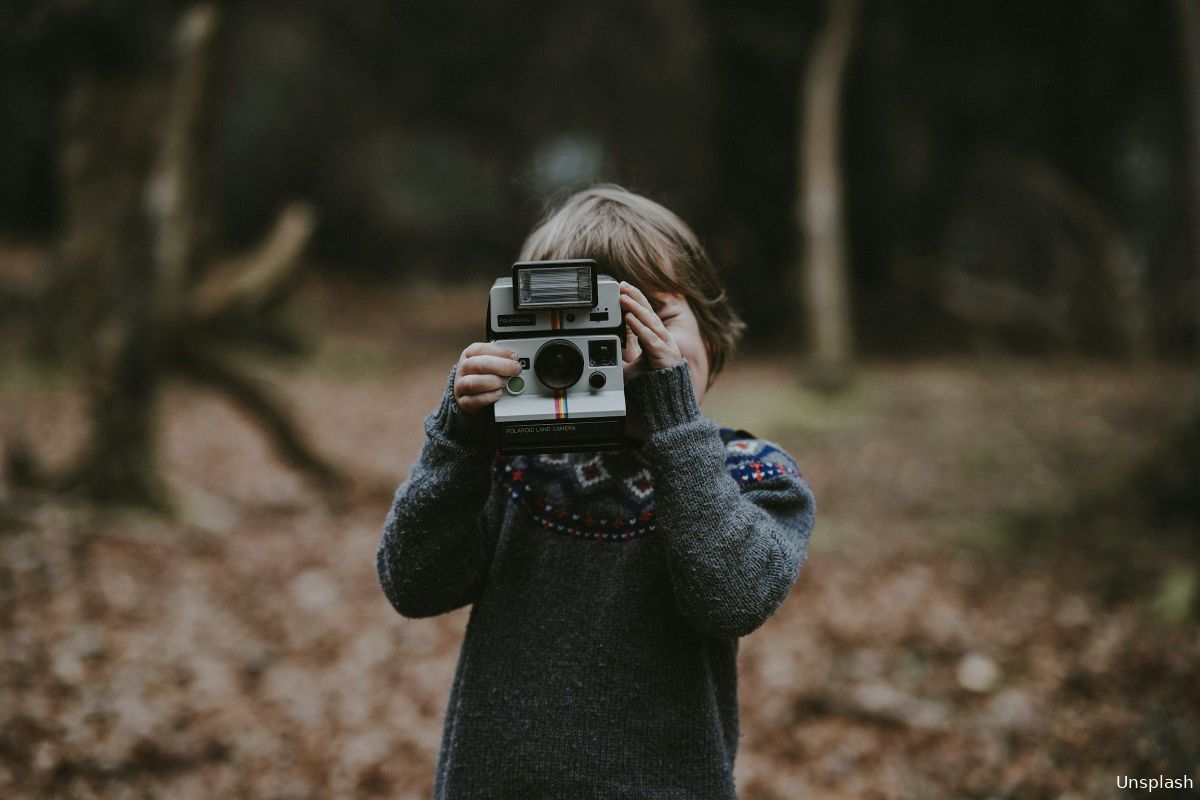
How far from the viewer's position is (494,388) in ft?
5.02

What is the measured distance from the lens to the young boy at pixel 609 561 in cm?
153

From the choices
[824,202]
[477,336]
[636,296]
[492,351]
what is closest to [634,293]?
[636,296]

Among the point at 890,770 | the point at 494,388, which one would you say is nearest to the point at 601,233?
the point at 494,388

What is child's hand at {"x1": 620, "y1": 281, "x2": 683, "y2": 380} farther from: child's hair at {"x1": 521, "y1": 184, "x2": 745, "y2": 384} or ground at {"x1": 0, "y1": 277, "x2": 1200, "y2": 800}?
ground at {"x1": 0, "y1": 277, "x2": 1200, "y2": 800}

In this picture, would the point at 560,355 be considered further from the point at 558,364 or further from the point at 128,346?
the point at 128,346

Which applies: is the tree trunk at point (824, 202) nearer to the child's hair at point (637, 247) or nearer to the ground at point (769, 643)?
the ground at point (769, 643)

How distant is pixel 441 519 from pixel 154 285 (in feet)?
14.0

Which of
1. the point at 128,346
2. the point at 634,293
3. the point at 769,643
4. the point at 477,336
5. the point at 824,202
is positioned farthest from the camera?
the point at 477,336

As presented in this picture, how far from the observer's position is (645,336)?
5.21 ft

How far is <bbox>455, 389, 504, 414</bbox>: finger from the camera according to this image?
1527mm

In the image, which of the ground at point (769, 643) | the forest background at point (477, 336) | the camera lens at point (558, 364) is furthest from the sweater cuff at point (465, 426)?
the ground at point (769, 643)

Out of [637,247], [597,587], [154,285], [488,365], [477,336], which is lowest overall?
[597,587]

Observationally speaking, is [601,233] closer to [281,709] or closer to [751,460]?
[751,460]

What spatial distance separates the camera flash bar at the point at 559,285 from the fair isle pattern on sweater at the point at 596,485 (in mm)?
321
